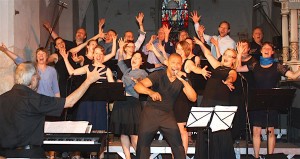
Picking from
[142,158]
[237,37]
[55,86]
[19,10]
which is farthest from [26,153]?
[237,37]

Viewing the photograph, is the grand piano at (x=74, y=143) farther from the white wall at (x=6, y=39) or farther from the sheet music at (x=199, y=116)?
the white wall at (x=6, y=39)

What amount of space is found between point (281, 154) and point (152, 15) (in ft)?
33.8

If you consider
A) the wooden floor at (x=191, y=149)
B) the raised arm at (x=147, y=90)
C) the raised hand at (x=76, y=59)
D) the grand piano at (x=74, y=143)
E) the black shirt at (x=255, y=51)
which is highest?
the black shirt at (x=255, y=51)

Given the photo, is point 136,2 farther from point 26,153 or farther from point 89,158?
point 26,153

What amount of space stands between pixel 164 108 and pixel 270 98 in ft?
Answer: 5.52

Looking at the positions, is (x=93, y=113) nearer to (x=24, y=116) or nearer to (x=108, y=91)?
(x=108, y=91)

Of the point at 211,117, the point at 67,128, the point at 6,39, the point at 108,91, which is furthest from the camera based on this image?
the point at 6,39

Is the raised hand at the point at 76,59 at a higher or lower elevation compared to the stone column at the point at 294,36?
lower

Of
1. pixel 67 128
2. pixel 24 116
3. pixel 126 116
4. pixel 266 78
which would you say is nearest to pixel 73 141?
pixel 67 128

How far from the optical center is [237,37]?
57.1ft

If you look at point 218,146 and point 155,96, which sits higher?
point 155,96

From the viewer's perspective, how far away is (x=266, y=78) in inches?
342

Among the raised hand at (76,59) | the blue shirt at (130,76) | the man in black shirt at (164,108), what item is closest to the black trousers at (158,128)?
the man in black shirt at (164,108)

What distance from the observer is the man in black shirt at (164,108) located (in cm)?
710
